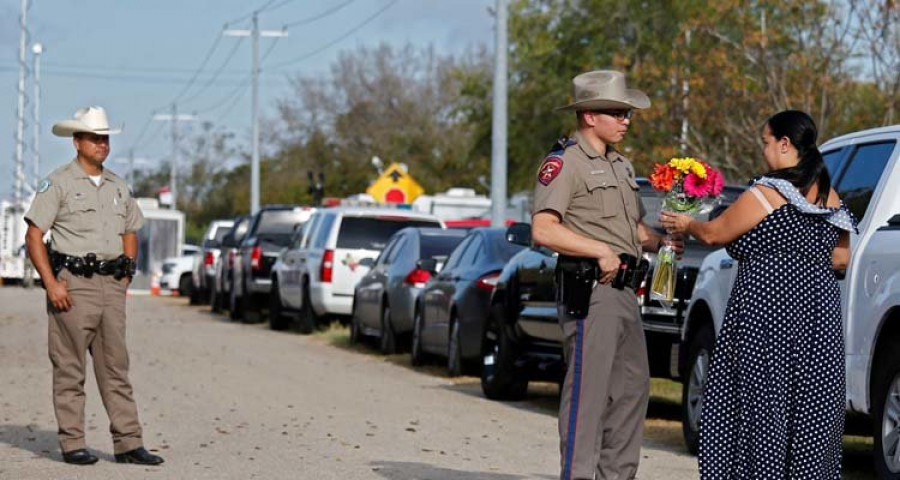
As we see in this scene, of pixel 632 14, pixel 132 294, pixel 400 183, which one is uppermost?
pixel 632 14

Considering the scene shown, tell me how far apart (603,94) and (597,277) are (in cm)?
76

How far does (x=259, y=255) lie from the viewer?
30.2m

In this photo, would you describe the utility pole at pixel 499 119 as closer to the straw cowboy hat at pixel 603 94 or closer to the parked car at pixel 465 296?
the parked car at pixel 465 296

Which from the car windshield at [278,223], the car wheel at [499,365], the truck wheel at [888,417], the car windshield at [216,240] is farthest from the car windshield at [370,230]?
the truck wheel at [888,417]

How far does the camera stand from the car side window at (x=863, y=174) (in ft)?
32.4

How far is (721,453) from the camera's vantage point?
7281mm

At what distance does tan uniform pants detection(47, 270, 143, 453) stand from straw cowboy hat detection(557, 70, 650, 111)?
3858 millimetres

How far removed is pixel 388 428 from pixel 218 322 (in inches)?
756

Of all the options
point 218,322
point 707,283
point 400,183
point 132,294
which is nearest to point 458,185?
point 132,294

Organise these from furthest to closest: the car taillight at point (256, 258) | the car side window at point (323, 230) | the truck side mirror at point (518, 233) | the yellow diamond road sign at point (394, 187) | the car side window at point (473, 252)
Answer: the yellow diamond road sign at point (394, 187), the car taillight at point (256, 258), the car side window at point (323, 230), the car side window at point (473, 252), the truck side mirror at point (518, 233)

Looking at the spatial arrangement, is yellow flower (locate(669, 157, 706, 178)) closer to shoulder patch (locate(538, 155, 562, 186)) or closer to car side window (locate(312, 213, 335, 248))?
shoulder patch (locate(538, 155, 562, 186))

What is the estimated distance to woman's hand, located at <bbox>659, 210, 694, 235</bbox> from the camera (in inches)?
300

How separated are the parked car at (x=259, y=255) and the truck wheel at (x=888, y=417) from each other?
69.9 ft

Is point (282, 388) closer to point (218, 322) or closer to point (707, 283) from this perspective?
point (707, 283)
